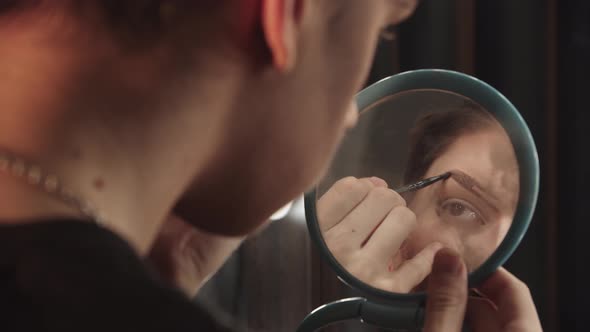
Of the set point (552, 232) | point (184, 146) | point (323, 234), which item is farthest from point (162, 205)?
point (552, 232)

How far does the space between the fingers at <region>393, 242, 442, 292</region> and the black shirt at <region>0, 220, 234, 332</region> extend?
1.27 ft

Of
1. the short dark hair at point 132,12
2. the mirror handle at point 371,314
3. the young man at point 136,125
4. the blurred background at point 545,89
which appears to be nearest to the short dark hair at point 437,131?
the mirror handle at point 371,314

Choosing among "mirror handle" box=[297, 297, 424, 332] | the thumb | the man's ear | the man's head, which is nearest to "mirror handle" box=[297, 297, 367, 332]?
"mirror handle" box=[297, 297, 424, 332]

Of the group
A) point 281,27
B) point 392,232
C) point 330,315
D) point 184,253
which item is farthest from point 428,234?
point 281,27

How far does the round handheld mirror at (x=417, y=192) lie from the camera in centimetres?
74

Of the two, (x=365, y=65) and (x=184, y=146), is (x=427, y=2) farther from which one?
(x=184, y=146)

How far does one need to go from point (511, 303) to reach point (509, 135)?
0.56ft

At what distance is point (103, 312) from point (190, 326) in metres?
0.05

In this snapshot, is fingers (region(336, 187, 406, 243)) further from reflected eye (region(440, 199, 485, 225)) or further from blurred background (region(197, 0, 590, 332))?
blurred background (region(197, 0, 590, 332))

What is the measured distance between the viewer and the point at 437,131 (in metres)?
0.77

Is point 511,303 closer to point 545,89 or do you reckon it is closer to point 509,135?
point 509,135

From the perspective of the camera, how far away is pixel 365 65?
0.57m

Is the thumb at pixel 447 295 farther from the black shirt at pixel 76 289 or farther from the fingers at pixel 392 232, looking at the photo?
the black shirt at pixel 76 289

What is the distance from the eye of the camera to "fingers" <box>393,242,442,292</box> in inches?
30.0
